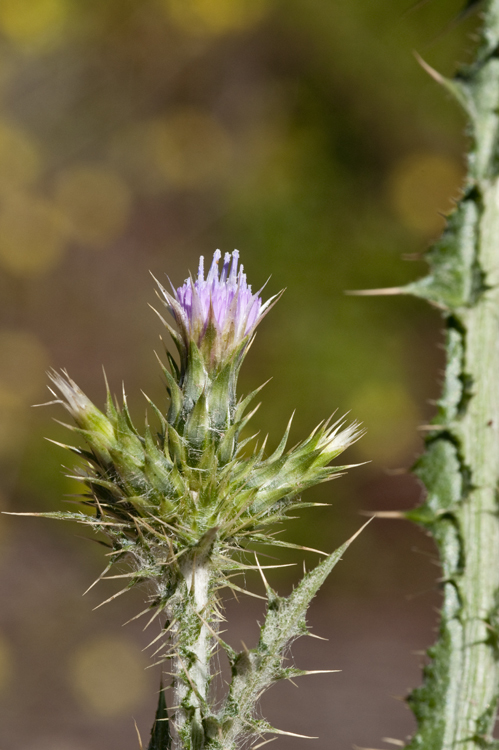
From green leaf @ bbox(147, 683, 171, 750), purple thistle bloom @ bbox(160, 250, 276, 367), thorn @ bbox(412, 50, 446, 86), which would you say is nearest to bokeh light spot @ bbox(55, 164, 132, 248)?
purple thistle bloom @ bbox(160, 250, 276, 367)

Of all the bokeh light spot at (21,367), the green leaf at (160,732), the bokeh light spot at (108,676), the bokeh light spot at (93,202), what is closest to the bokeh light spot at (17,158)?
the bokeh light spot at (93,202)

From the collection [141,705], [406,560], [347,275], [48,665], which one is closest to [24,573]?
[48,665]

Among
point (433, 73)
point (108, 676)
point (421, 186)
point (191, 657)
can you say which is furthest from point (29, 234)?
point (191, 657)

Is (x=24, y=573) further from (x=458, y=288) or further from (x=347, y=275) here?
(x=458, y=288)

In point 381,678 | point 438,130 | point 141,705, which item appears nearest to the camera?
point 141,705

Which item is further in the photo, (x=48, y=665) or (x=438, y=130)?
(x=438, y=130)

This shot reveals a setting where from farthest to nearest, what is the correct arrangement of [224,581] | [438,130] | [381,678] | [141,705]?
[438,130] < [381,678] < [141,705] < [224,581]

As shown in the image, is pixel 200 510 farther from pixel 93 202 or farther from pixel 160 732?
pixel 93 202
